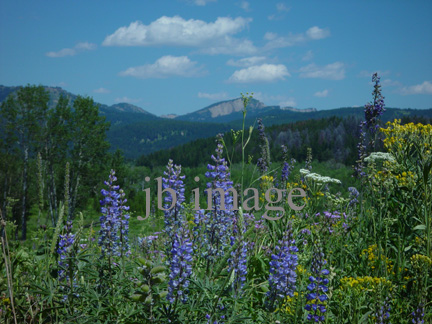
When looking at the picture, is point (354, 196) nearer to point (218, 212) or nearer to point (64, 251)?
point (218, 212)

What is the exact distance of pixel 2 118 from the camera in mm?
45719

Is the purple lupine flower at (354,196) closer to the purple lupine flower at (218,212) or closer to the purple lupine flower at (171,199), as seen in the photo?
the purple lupine flower at (218,212)

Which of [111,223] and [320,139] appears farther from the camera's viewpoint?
[320,139]

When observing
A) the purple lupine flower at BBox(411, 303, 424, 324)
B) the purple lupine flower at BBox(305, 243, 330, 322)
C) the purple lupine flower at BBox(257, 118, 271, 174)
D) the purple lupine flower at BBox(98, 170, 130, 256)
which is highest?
the purple lupine flower at BBox(257, 118, 271, 174)

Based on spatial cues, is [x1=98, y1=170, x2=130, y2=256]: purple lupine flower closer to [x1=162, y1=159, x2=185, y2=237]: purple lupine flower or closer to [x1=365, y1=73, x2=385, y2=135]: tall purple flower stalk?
[x1=162, y1=159, x2=185, y2=237]: purple lupine flower

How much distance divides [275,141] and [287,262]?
73526 mm

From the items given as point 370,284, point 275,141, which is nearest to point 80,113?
point 275,141

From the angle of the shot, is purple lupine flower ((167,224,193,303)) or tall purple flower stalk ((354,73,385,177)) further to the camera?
tall purple flower stalk ((354,73,385,177))

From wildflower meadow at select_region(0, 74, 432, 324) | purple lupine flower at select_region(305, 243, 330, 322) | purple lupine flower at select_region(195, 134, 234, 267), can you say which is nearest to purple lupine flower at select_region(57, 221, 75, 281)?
wildflower meadow at select_region(0, 74, 432, 324)

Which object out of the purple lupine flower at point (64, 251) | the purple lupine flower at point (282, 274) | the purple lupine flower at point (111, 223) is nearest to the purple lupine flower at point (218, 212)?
the purple lupine flower at point (111, 223)

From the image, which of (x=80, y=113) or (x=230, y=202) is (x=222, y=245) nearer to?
(x=230, y=202)

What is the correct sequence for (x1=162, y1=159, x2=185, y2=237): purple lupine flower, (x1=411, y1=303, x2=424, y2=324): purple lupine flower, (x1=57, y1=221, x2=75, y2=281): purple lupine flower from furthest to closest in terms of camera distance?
(x1=162, y1=159, x2=185, y2=237): purple lupine flower < (x1=411, y1=303, x2=424, y2=324): purple lupine flower < (x1=57, y1=221, x2=75, y2=281): purple lupine flower

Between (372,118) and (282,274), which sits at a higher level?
(372,118)

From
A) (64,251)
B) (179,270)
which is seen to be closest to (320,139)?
(64,251)
